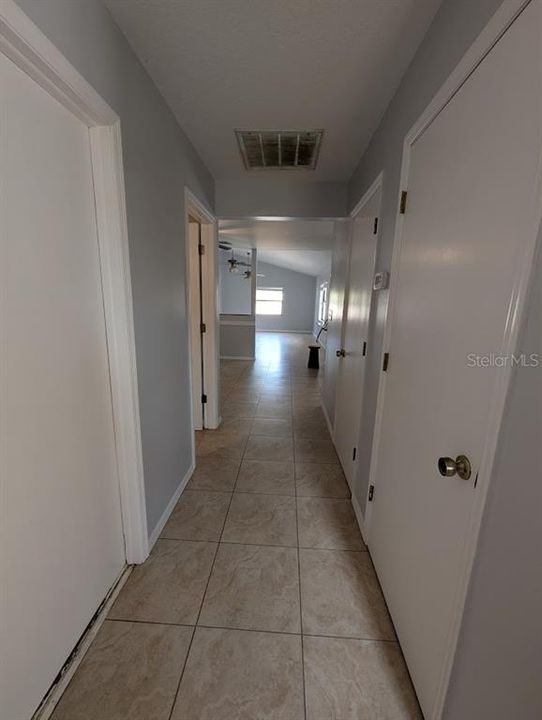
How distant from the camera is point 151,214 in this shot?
155 cm

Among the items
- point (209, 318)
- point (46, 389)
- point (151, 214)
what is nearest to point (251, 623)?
point (46, 389)

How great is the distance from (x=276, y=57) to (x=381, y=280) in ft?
3.61

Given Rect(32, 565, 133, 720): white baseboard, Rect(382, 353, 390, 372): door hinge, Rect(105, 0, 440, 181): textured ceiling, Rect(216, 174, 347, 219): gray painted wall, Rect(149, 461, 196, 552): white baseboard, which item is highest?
Rect(105, 0, 440, 181): textured ceiling

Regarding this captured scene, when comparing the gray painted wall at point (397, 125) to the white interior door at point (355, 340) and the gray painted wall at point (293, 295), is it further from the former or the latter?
the gray painted wall at point (293, 295)

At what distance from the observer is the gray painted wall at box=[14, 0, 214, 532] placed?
102cm

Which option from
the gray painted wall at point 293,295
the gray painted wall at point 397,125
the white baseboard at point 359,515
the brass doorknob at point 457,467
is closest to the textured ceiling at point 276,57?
the gray painted wall at point 397,125

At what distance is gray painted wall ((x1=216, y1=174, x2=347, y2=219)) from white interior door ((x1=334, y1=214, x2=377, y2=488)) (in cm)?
56

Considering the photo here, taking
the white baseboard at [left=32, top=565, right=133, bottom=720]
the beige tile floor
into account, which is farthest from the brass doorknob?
the white baseboard at [left=32, top=565, right=133, bottom=720]

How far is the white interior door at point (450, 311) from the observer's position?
69 centimetres

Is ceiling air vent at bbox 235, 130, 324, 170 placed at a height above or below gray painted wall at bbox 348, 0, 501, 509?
above

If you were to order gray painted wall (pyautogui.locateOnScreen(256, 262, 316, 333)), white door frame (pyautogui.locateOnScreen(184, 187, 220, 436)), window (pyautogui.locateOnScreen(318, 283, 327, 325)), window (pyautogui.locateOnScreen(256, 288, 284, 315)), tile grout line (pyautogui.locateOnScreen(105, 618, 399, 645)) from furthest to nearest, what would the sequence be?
window (pyautogui.locateOnScreen(256, 288, 284, 315))
gray painted wall (pyautogui.locateOnScreen(256, 262, 316, 333))
window (pyautogui.locateOnScreen(318, 283, 327, 325))
white door frame (pyautogui.locateOnScreen(184, 187, 220, 436))
tile grout line (pyautogui.locateOnScreen(105, 618, 399, 645))

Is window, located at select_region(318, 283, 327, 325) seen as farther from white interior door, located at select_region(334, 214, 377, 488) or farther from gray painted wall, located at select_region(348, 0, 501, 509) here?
gray painted wall, located at select_region(348, 0, 501, 509)

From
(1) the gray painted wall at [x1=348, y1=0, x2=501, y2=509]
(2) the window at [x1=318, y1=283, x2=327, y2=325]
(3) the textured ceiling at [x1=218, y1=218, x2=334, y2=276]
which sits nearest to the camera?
(1) the gray painted wall at [x1=348, y1=0, x2=501, y2=509]

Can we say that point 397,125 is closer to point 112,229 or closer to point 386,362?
point 386,362
